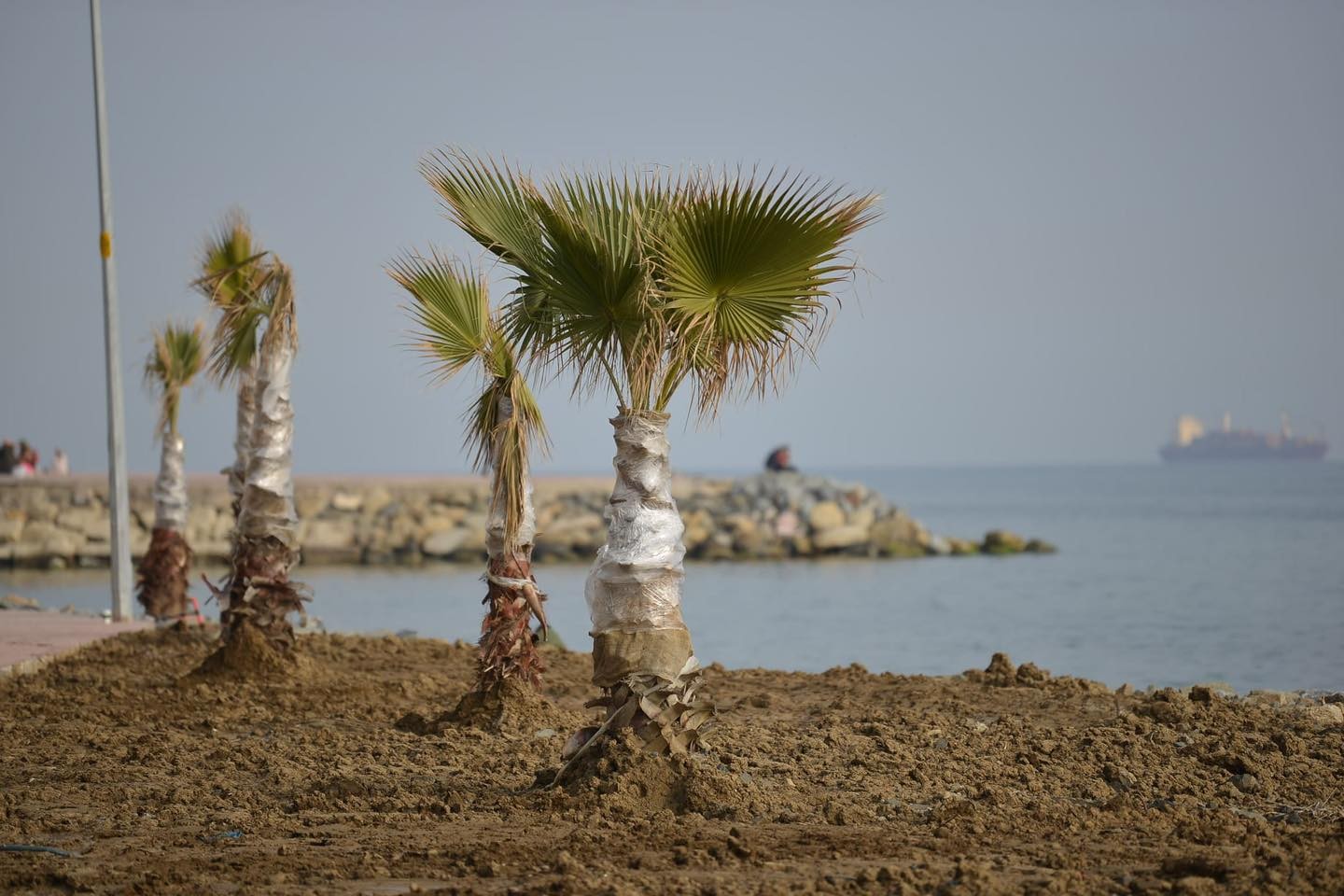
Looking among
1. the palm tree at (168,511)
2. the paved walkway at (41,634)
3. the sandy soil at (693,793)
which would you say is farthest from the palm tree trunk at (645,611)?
the palm tree at (168,511)

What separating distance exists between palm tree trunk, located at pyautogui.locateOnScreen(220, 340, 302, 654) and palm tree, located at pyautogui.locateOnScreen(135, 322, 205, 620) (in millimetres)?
4666

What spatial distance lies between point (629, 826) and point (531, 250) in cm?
295

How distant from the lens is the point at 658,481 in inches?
266

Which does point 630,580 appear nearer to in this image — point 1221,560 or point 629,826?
point 629,826

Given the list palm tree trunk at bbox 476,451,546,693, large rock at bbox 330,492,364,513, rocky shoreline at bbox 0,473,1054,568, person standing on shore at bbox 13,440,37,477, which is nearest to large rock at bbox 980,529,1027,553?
rocky shoreline at bbox 0,473,1054,568

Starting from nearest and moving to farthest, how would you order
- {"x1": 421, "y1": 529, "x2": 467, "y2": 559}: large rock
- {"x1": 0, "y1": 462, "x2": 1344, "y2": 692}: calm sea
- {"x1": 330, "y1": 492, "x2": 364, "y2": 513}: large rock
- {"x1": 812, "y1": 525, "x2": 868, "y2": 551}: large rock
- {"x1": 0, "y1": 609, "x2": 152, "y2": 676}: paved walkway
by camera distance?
1. {"x1": 0, "y1": 609, "x2": 152, "y2": 676}: paved walkway
2. {"x1": 0, "y1": 462, "x2": 1344, "y2": 692}: calm sea
3. {"x1": 421, "y1": 529, "x2": 467, "y2": 559}: large rock
4. {"x1": 330, "y1": 492, "x2": 364, "y2": 513}: large rock
5. {"x1": 812, "y1": 525, "x2": 868, "y2": 551}: large rock

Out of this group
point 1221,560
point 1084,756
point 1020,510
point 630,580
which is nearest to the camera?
point 630,580

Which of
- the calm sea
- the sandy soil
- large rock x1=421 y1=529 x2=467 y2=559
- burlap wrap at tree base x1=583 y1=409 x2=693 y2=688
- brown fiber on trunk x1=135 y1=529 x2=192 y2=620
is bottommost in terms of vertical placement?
the calm sea

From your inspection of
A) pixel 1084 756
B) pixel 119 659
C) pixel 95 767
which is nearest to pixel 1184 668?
pixel 1084 756

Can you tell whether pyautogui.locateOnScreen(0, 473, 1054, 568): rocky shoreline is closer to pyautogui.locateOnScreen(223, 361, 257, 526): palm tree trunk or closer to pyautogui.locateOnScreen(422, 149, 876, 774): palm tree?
pyautogui.locateOnScreen(223, 361, 257, 526): palm tree trunk

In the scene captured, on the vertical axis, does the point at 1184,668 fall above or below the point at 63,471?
below

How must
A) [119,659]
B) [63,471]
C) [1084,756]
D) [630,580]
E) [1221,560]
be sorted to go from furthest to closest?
[63,471]
[1221,560]
[119,659]
[1084,756]
[630,580]

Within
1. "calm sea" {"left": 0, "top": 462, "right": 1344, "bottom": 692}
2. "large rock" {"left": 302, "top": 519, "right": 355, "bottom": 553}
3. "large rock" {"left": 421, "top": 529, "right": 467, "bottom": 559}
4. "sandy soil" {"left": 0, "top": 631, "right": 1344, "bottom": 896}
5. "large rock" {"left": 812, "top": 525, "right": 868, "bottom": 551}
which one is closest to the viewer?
"sandy soil" {"left": 0, "top": 631, "right": 1344, "bottom": 896}

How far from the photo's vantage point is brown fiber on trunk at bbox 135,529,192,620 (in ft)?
51.4
